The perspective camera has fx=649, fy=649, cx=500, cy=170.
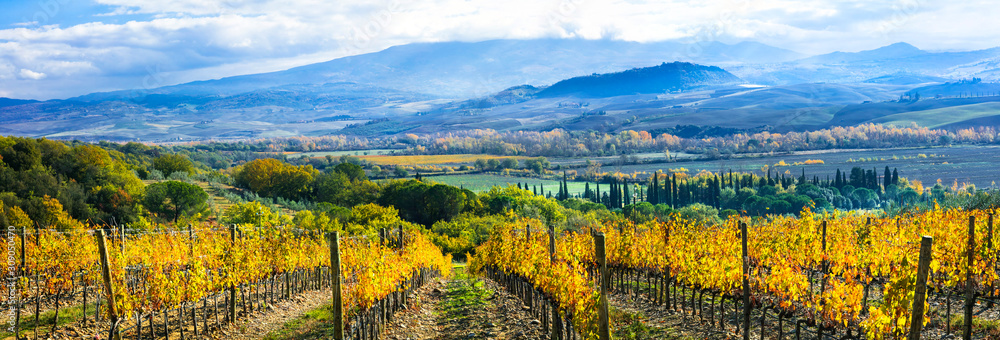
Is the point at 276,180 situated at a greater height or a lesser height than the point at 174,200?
greater

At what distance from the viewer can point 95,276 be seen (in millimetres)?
18250

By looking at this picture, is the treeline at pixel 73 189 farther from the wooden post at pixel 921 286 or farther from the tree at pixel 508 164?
the tree at pixel 508 164

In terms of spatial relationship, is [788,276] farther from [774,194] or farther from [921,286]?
[774,194]

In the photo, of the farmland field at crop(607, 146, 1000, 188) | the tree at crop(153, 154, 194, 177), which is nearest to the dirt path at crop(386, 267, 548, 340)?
the tree at crop(153, 154, 194, 177)

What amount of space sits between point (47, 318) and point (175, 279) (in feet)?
16.9

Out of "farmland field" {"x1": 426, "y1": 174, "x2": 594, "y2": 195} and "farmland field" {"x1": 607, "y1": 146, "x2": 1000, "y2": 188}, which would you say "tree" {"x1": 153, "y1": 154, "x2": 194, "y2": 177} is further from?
"farmland field" {"x1": 607, "y1": 146, "x2": 1000, "y2": 188}

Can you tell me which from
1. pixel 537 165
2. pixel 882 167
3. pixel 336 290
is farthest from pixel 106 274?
pixel 882 167

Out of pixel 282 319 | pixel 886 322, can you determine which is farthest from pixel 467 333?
pixel 886 322

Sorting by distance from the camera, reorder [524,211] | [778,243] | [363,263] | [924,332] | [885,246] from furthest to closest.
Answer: [524,211]
[778,243]
[363,263]
[885,246]
[924,332]

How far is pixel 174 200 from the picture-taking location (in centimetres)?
5853

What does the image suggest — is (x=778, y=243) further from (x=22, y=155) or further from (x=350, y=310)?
(x=22, y=155)

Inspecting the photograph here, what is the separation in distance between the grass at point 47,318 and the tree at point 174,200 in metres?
42.0

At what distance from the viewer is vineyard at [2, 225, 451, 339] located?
15.5 metres

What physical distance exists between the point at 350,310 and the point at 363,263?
3.44 meters
